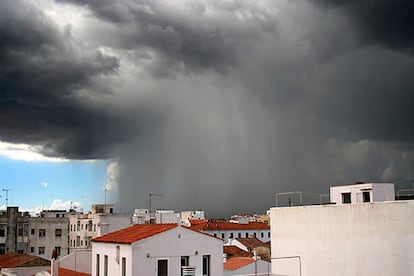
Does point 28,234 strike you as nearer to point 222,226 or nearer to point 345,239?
point 222,226

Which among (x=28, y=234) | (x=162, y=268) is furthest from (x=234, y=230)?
(x=162, y=268)

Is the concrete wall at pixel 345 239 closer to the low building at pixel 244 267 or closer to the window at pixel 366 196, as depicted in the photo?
the window at pixel 366 196

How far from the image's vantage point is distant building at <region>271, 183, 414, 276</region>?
31.3 metres

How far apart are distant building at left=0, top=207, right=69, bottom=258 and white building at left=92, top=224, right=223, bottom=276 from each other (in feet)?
207

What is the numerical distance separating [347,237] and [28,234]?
275 feet

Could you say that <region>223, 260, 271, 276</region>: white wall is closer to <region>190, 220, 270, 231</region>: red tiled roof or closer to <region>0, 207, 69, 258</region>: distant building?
<region>0, 207, 69, 258</region>: distant building

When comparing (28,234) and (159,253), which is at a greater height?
(159,253)

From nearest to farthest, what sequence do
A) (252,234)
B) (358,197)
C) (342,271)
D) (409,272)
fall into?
1. (409,272)
2. (342,271)
3. (358,197)
4. (252,234)

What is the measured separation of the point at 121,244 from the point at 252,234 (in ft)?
379

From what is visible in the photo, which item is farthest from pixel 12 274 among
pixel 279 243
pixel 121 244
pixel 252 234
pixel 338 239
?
pixel 252 234

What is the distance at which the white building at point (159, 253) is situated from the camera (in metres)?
39.9

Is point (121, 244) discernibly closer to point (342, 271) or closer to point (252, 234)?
point (342, 271)

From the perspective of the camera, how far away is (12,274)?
51.7 metres

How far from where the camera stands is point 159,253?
40844 millimetres
